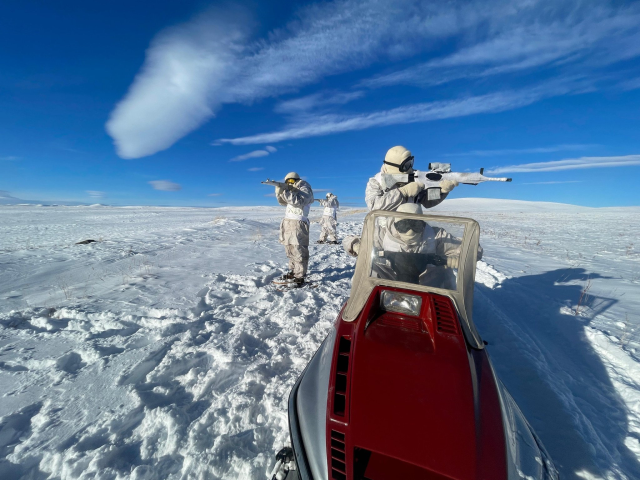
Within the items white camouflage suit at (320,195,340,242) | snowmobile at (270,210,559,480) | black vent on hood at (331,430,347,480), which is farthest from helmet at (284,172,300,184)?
white camouflage suit at (320,195,340,242)

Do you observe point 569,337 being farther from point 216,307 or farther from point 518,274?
point 216,307

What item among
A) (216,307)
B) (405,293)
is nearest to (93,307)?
(216,307)

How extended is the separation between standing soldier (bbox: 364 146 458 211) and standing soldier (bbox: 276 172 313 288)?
6.77 feet

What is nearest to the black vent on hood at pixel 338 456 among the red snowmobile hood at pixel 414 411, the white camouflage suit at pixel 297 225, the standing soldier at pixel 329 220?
the red snowmobile hood at pixel 414 411

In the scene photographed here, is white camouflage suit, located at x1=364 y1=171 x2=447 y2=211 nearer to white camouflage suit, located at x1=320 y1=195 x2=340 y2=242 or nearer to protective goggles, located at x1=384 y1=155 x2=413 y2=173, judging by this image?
protective goggles, located at x1=384 y1=155 x2=413 y2=173

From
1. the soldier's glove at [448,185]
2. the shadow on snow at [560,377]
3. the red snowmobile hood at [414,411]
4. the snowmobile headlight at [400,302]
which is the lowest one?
the shadow on snow at [560,377]

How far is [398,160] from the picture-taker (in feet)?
10.2

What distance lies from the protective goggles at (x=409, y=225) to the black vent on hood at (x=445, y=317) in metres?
0.76

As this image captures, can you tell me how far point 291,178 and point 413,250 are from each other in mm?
3279

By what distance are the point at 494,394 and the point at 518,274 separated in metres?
5.89

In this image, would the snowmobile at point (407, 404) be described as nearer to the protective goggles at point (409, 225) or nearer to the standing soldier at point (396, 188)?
the protective goggles at point (409, 225)

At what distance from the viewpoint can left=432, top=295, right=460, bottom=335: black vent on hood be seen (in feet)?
5.48

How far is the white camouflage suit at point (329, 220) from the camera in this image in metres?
10.9

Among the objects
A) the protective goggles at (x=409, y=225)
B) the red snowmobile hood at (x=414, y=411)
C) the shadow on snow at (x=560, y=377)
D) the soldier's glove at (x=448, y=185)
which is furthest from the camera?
the soldier's glove at (x=448, y=185)
